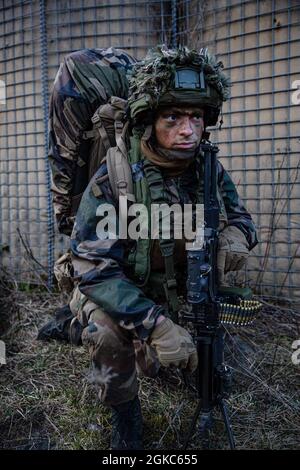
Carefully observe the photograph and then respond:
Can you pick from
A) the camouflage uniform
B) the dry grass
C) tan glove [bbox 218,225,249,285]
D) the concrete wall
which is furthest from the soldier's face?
the concrete wall

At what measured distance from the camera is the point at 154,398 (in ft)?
7.94

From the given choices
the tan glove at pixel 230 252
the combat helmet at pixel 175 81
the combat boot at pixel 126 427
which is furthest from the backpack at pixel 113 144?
the combat boot at pixel 126 427

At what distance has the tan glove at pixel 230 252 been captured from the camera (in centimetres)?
208

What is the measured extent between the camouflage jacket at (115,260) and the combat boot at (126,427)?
0.43 metres

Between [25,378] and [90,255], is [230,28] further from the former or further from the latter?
[25,378]

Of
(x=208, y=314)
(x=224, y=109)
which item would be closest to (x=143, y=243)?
(x=208, y=314)

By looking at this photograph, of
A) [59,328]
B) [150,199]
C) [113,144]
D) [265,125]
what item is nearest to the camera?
[150,199]

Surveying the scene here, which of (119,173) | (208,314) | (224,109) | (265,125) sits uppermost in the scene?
(224,109)

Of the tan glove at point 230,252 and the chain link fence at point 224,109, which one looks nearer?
the tan glove at point 230,252

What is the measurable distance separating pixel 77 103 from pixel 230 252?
1.09m

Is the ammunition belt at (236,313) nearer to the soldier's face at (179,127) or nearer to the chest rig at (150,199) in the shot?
the chest rig at (150,199)

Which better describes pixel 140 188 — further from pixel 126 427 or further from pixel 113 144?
pixel 126 427

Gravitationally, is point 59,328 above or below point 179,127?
below
